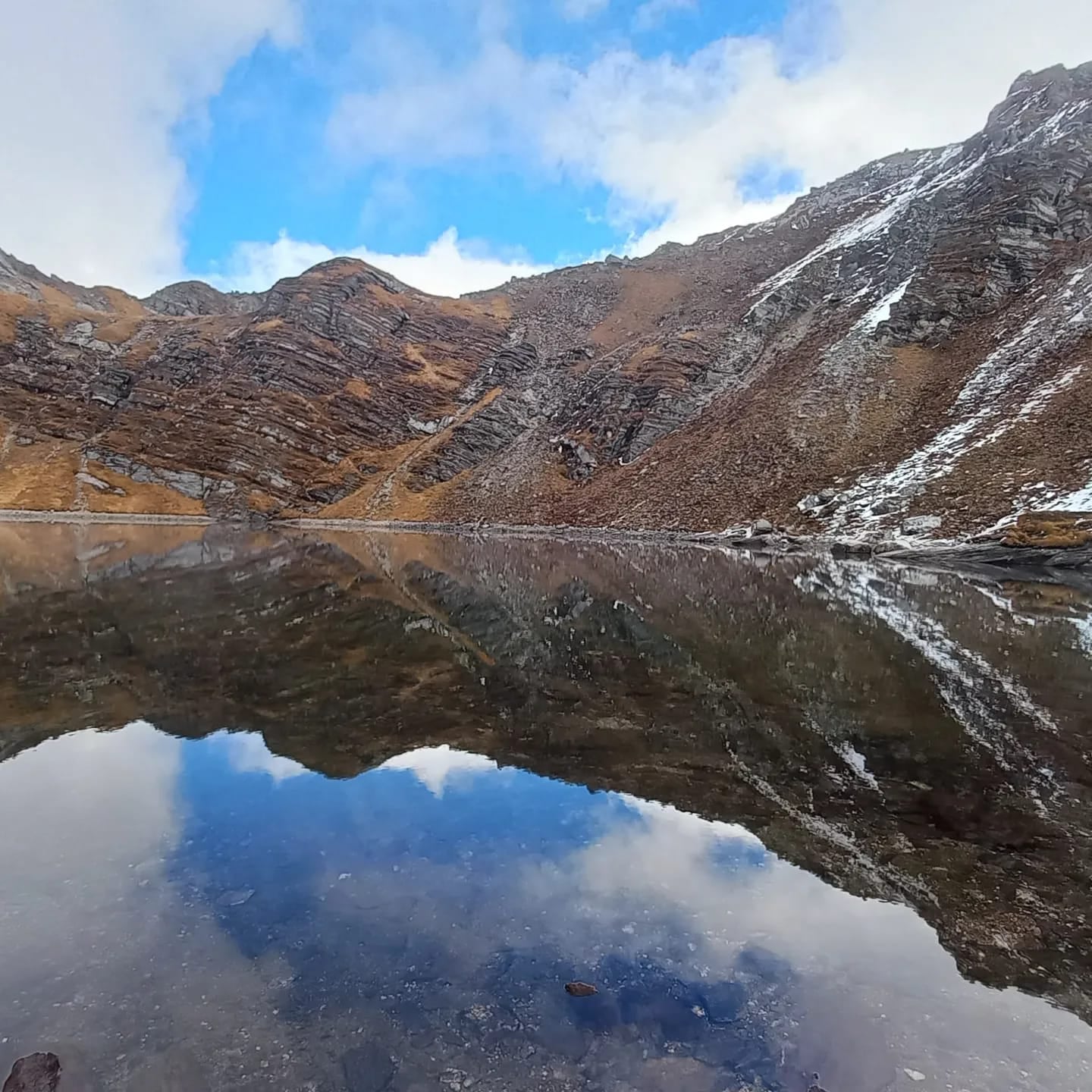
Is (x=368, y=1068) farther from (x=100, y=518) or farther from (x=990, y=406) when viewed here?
(x=100, y=518)

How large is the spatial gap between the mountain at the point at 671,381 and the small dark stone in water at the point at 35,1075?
197ft

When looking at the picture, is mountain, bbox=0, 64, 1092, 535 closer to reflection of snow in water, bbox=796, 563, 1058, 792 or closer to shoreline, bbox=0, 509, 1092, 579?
shoreline, bbox=0, 509, 1092, 579

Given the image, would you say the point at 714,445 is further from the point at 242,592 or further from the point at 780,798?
the point at 780,798

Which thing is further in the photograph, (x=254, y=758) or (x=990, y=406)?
(x=990, y=406)

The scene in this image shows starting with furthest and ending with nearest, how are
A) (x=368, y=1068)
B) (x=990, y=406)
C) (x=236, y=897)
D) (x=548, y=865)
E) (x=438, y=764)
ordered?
(x=990, y=406), (x=438, y=764), (x=548, y=865), (x=236, y=897), (x=368, y=1068)

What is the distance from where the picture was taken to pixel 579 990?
7.22 m

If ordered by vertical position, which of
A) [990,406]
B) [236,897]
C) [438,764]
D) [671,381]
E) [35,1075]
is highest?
[671,381]

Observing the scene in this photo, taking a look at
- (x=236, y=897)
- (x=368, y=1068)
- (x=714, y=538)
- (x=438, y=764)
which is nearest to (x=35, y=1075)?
(x=368, y=1068)

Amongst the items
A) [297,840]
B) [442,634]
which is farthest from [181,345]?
[297,840]

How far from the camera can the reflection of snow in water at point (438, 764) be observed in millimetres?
13000

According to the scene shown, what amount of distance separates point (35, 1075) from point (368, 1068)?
2623mm

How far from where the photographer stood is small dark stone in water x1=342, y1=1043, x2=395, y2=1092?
597 centimetres

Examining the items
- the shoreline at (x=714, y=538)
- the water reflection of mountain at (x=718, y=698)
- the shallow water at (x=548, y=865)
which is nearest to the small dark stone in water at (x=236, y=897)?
the shallow water at (x=548, y=865)

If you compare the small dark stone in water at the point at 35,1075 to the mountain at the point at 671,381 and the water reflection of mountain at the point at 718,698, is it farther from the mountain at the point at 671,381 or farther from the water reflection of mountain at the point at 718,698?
the mountain at the point at 671,381
